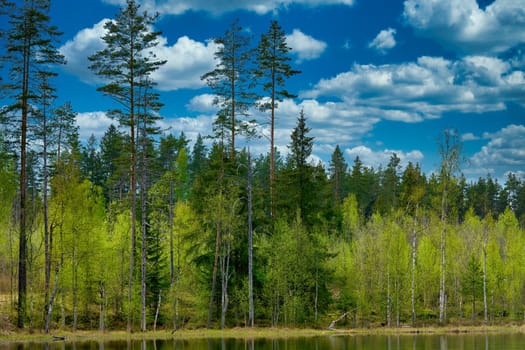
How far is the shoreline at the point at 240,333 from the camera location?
35.5 metres

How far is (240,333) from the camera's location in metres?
40.3

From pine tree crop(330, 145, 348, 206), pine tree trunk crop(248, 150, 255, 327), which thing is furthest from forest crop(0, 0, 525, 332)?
pine tree crop(330, 145, 348, 206)

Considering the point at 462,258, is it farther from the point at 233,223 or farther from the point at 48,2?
the point at 48,2

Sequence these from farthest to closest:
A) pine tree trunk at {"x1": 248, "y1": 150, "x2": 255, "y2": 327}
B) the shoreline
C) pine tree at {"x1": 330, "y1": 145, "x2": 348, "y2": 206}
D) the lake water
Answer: pine tree at {"x1": 330, "y1": 145, "x2": 348, "y2": 206}, pine tree trunk at {"x1": 248, "y1": 150, "x2": 255, "y2": 327}, the shoreline, the lake water

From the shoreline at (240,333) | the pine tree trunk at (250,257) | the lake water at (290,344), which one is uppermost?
the pine tree trunk at (250,257)

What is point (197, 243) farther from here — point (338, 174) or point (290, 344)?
point (338, 174)

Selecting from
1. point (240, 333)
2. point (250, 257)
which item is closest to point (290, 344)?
point (240, 333)

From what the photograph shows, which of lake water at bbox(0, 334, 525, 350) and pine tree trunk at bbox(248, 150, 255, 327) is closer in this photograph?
Result: lake water at bbox(0, 334, 525, 350)

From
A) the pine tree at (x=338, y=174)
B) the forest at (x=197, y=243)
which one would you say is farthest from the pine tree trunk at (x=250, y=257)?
the pine tree at (x=338, y=174)

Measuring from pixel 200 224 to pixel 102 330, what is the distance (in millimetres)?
10528

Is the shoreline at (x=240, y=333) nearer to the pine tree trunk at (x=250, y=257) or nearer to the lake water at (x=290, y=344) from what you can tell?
the pine tree trunk at (x=250, y=257)

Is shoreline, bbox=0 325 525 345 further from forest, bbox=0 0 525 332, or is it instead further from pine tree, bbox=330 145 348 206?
pine tree, bbox=330 145 348 206

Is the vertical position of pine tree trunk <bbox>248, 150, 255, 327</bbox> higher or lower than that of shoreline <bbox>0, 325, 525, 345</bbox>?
higher

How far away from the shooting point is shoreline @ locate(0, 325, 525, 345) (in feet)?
116
